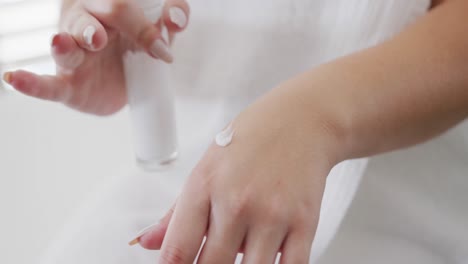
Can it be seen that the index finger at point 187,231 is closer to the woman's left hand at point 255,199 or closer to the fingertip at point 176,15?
the woman's left hand at point 255,199

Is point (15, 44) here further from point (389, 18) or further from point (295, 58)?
point (389, 18)

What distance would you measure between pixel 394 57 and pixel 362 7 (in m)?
0.08

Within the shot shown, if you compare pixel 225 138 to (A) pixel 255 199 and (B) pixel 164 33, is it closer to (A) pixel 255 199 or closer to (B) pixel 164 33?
(A) pixel 255 199

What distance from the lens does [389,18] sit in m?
0.56

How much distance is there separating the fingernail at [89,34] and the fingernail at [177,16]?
0.09 m

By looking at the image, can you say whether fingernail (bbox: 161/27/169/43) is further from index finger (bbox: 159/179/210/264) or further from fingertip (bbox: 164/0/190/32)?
index finger (bbox: 159/179/210/264)

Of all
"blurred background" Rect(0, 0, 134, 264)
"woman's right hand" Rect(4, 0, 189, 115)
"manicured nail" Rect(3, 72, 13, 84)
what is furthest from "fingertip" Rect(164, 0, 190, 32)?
"blurred background" Rect(0, 0, 134, 264)

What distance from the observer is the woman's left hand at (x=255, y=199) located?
43 centimetres

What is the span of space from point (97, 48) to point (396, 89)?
28 centimetres

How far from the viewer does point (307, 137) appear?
0.46 m

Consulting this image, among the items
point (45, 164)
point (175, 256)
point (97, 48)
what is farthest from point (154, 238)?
point (45, 164)

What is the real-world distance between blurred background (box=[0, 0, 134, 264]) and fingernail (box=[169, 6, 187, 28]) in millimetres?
273

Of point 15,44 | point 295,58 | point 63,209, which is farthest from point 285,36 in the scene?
point 15,44

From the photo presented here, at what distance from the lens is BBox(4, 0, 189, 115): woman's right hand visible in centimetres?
58
